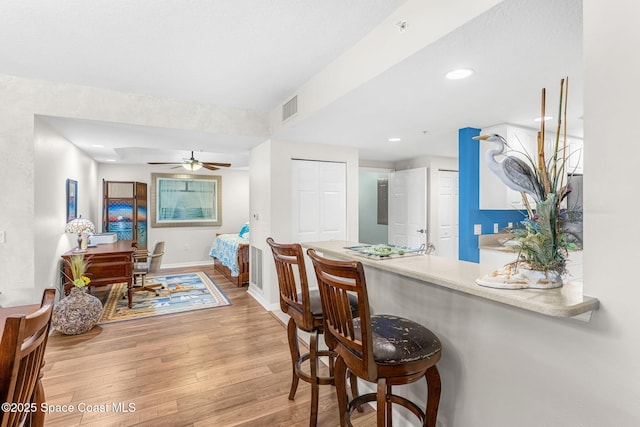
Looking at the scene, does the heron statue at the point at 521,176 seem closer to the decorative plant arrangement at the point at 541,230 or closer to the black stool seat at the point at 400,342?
the decorative plant arrangement at the point at 541,230

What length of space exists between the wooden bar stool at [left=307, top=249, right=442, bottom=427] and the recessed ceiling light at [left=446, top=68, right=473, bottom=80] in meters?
1.53

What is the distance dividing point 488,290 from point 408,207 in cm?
437

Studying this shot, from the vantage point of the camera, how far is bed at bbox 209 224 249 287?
5195 mm

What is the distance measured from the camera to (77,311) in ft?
10.8

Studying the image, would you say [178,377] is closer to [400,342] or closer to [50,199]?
[400,342]

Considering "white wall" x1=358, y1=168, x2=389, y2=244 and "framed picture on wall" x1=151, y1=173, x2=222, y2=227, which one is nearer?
"framed picture on wall" x1=151, y1=173, x2=222, y2=227

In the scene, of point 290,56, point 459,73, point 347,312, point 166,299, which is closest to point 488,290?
point 347,312

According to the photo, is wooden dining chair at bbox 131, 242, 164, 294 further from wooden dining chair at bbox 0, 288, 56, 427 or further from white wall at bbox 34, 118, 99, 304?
wooden dining chair at bbox 0, 288, 56, 427

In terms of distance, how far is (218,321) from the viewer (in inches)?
146

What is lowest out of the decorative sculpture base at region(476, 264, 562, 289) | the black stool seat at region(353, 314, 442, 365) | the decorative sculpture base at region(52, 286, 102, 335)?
the decorative sculpture base at region(52, 286, 102, 335)

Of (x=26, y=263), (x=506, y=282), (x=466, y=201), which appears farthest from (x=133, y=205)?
(x=506, y=282)

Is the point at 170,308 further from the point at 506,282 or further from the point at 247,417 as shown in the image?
the point at 506,282

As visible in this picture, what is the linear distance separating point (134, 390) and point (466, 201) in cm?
363

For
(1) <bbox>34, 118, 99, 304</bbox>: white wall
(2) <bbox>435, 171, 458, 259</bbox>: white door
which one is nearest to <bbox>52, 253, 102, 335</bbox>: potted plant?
(1) <bbox>34, 118, 99, 304</bbox>: white wall
